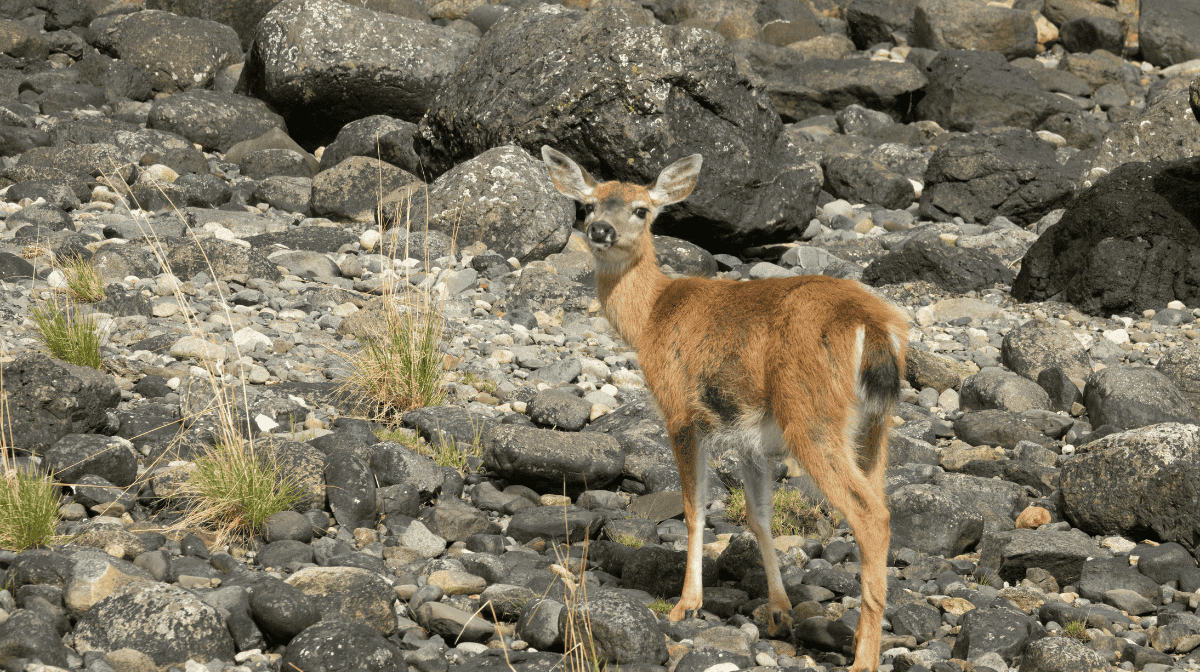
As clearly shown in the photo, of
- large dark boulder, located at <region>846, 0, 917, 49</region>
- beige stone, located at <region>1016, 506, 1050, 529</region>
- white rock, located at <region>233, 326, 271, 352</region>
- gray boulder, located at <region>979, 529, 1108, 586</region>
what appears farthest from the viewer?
large dark boulder, located at <region>846, 0, 917, 49</region>

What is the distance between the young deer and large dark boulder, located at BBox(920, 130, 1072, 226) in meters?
10.3

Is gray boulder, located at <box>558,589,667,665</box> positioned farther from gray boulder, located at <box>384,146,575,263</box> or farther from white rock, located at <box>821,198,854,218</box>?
white rock, located at <box>821,198,854,218</box>

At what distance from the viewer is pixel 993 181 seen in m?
15.4

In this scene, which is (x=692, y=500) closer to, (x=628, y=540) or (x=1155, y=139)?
(x=628, y=540)

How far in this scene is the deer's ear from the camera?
22.5 ft

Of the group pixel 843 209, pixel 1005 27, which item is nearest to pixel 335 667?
pixel 843 209

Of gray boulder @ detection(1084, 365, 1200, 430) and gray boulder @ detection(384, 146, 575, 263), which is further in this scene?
gray boulder @ detection(384, 146, 575, 263)

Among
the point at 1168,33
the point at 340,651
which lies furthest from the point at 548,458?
the point at 1168,33

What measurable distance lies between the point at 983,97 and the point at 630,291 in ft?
58.1

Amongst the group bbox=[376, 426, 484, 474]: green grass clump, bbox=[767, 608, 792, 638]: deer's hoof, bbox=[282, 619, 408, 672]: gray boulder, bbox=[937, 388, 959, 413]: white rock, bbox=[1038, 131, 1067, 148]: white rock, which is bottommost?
bbox=[937, 388, 959, 413]: white rock

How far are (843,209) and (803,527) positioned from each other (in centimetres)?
1002

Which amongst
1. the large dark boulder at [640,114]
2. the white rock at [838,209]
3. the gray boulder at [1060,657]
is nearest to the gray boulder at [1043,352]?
the large dark boulder at [640,114]

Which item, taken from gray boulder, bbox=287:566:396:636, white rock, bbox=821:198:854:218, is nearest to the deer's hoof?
gray boulder, bbox=287:566:396:636

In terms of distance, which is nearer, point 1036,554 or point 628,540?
point 1036,554
